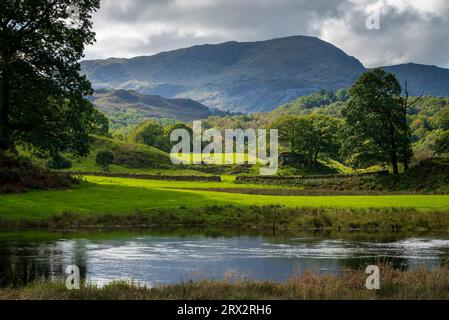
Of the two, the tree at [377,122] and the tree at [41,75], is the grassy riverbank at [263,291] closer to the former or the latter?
the tree at [41,75]

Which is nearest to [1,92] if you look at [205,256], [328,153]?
[205,256]

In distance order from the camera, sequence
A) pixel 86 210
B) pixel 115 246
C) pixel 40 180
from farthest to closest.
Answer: pixel 40 180, pixel 86 210, pixel 115 246

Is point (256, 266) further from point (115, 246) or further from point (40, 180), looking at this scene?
point (40, 180)

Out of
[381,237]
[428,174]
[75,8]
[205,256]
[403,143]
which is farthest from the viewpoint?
[403,143]

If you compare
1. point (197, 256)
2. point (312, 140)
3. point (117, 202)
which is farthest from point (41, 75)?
point (312, 140)

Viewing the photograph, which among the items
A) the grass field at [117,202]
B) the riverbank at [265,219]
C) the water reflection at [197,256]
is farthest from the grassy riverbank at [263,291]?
the grass field at [117,202]

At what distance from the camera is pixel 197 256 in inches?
1361

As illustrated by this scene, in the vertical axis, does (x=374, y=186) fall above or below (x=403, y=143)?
below

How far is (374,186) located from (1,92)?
57.6 meters

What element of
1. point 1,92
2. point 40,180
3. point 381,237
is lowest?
point 381,237

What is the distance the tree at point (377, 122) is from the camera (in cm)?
9675

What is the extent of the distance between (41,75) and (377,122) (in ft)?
183

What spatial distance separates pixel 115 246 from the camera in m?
37.8
